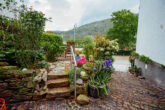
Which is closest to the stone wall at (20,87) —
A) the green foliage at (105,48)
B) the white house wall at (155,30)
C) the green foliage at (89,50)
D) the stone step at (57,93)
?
the stone step at (57,93)

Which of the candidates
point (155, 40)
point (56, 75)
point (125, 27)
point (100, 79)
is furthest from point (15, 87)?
point (125, 27)

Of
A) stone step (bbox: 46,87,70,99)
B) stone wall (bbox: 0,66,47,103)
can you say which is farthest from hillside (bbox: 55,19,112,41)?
stone step (bbox: 46,87,70,99)

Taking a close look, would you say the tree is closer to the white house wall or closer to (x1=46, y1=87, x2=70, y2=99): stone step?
the white house wall

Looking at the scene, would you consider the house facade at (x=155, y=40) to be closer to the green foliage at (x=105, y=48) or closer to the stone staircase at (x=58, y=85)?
the green foliage at (x=105, y=48)

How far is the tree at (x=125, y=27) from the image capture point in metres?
17.3

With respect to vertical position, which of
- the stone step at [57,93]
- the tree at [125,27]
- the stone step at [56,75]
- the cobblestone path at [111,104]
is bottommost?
the cobblestone path at [111,104]

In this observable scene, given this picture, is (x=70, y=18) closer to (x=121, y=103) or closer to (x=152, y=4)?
(x=152, y=4)

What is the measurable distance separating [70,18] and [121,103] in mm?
7188

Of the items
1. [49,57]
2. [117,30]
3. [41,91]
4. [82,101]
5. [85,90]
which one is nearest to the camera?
[82,101]

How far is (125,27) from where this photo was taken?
56.9 ft

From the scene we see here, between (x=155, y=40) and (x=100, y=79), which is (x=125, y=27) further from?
(x=100, y=79)

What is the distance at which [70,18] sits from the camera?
7613mm

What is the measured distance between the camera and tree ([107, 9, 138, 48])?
17308mm

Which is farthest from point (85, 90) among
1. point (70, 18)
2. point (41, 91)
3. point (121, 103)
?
point (70, 18)
